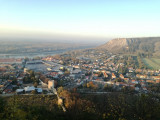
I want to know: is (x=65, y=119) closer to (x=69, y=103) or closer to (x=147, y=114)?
(x=69, y=103)

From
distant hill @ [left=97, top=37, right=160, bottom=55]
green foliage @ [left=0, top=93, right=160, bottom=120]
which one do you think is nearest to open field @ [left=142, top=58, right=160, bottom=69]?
distant hill @ [left=97, top=37, right=160, bottom=55]

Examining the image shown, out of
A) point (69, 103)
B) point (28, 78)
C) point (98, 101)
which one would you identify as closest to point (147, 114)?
point (98, 101)

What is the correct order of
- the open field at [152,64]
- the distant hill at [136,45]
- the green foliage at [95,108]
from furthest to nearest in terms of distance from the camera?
the distant hill at [136,45], the open field at [152,64], the green foliage at [95,108]

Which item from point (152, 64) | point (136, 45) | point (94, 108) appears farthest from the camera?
point (136, 45)

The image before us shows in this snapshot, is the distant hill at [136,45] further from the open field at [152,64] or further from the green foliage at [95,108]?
the green foliage at [95,108]

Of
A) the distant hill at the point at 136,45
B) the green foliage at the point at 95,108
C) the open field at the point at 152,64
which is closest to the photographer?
the green foliage at the point at 95,108

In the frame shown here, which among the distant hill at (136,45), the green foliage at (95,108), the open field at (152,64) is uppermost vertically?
the distant hill at (136,45)

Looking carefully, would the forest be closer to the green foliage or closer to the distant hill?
the green foliage

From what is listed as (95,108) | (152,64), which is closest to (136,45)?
(152,64)

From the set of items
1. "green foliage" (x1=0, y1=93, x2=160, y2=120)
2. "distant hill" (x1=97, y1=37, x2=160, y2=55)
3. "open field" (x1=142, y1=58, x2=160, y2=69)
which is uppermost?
"distant hill" (x1=97, y1=37, x2=160, y2=55)

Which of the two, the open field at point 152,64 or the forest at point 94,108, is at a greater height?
the forest at point 94,108

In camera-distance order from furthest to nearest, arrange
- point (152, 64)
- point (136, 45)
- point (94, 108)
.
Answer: point (136, 45)
point (152, 64)
point (94, 108)

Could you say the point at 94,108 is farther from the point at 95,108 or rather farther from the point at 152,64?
the point at 152,64

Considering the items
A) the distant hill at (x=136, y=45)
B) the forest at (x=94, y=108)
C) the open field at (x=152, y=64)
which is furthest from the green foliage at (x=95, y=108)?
the distant hill at (x=136, y=45)
